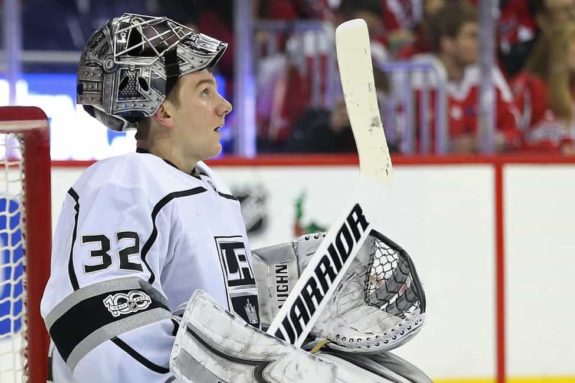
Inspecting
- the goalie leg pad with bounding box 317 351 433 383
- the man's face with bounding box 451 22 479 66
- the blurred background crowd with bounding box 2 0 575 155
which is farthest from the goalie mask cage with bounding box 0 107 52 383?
the man's face with bounding box 451 22 479 66

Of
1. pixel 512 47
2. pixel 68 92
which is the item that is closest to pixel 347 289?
pixel 68 92

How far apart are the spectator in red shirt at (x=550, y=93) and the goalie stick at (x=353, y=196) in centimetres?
283

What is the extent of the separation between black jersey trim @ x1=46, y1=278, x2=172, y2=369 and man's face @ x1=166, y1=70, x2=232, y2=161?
258 mm

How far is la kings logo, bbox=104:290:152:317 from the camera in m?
1.39

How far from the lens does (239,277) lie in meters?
1.59

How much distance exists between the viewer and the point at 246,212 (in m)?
3.08

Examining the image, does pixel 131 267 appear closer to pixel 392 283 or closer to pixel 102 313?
pixel 102 313

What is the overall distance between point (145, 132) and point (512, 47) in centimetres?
335

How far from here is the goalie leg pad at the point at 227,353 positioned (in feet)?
4.32

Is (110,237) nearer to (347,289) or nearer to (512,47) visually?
(347,289)

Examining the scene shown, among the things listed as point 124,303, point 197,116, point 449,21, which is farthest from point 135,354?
point 449,21

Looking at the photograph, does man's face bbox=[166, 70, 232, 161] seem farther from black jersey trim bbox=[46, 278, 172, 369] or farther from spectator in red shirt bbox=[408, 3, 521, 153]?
spectator in red shirt bbox=[408, 3, 521, 153]

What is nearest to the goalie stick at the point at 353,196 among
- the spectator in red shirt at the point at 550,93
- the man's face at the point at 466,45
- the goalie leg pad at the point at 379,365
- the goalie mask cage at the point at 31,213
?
the goalie leg pad at the point at 379,365

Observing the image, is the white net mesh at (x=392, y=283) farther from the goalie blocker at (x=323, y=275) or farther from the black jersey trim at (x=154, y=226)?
the black jersey trim at (x=154, y=226)
